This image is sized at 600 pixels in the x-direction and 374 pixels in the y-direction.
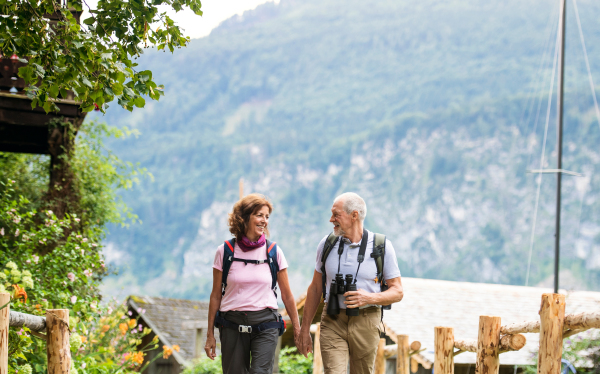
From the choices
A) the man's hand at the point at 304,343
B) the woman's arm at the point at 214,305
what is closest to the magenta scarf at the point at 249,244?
the woman's arm at the point at 214,305

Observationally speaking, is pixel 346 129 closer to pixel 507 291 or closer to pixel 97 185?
pixel 507 291

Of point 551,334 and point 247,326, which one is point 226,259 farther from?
point 551,334

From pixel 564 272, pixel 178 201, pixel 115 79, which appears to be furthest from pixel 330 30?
pixel 115 79

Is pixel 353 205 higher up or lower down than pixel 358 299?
higher up

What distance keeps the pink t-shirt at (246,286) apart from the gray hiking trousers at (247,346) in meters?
0.05

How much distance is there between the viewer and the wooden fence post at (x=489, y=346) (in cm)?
499

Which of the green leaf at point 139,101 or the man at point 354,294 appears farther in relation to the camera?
the man at point 354,294

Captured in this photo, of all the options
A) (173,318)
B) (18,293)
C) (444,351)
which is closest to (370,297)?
(444,351)

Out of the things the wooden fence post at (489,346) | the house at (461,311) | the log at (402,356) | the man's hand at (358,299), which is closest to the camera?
the man's hand at (358,299)

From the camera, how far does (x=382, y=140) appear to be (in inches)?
4631

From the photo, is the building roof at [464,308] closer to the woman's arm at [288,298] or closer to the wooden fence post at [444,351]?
the wooden fence post at [444,351]

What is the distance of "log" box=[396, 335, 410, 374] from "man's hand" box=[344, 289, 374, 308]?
4.03 m

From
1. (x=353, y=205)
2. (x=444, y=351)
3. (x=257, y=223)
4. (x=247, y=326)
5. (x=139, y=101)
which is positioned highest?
(x=139, y=101)

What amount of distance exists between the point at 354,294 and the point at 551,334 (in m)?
1.26
